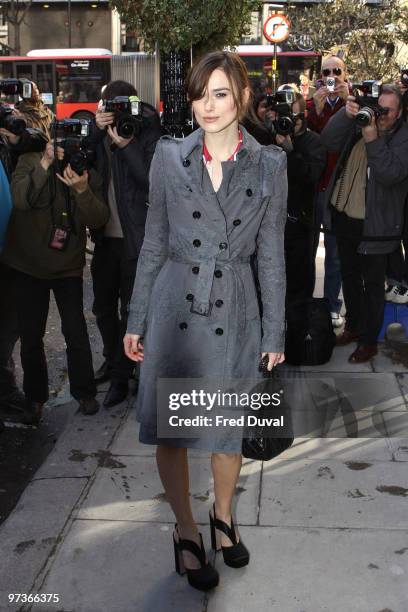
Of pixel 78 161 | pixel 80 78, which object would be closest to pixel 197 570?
pixel 78 161

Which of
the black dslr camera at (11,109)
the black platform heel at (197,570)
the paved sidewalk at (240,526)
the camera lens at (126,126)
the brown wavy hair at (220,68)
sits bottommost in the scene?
the paved sidewalk at (240,526)

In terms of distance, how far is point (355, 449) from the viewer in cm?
426

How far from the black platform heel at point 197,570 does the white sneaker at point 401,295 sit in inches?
125

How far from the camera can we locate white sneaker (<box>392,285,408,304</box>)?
5.84m

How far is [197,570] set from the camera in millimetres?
3059

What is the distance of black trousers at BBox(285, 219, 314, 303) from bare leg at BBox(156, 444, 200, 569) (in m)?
2.95

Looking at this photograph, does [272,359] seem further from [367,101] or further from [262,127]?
[262,127]

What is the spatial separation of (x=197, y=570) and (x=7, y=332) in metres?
2.52

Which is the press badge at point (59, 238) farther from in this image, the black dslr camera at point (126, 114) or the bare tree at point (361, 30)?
the bare tree at point (361, 30)

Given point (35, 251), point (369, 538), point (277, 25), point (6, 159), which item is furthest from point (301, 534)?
point (277, 25)

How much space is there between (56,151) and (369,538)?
2.52 meters

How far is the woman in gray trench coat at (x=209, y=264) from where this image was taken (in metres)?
2.91

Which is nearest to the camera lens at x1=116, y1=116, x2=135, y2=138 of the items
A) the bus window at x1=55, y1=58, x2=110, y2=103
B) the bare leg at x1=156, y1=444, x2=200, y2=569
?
the bare leg at x1=156, y1=444, x2=200, y2=569

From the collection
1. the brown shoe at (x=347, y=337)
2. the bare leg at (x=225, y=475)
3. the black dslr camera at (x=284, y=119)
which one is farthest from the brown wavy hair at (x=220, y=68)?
the brown shoe at (x=347, y=337)
